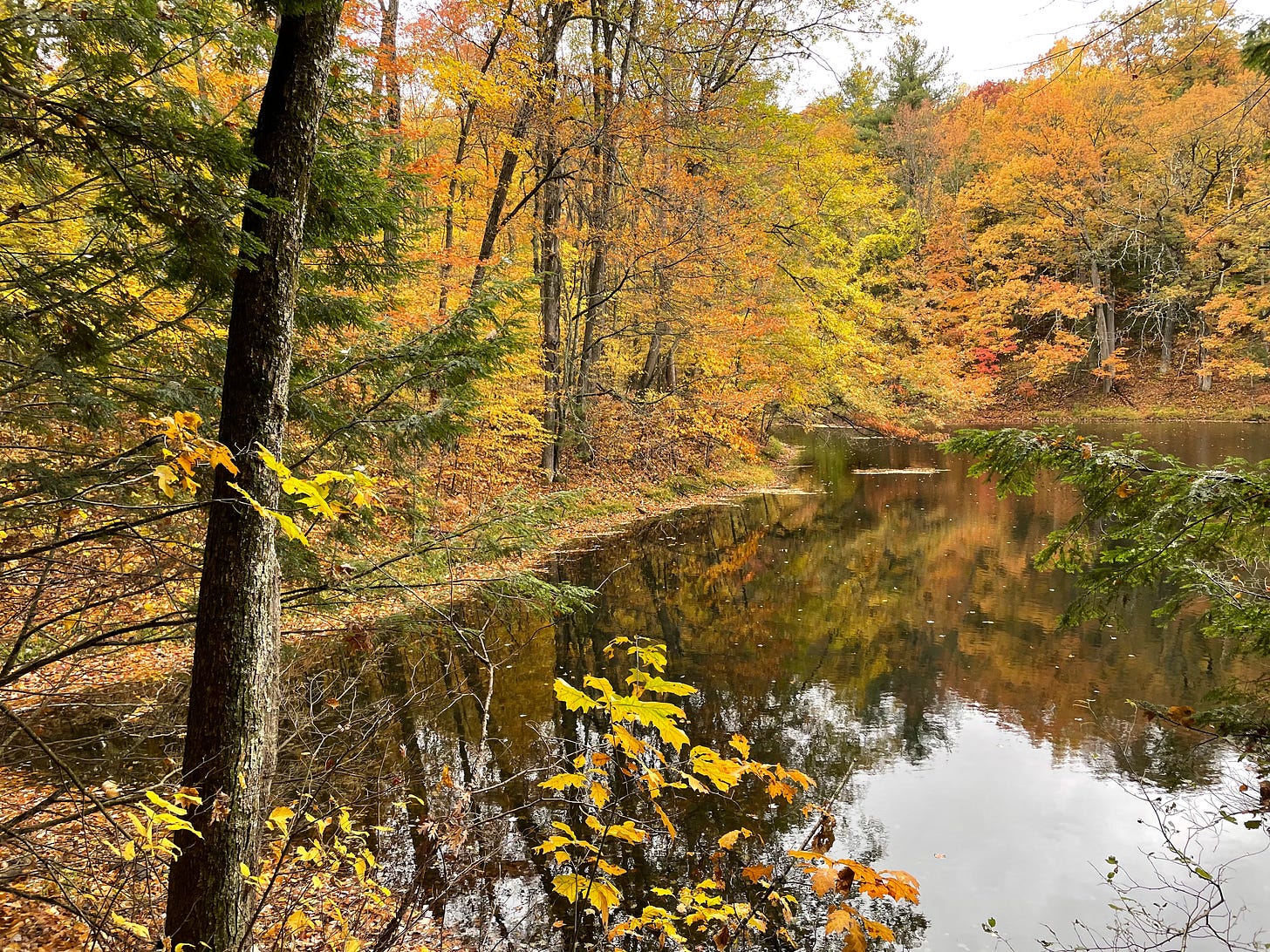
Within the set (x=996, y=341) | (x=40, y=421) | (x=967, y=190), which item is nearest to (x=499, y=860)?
(x=40, y=421)

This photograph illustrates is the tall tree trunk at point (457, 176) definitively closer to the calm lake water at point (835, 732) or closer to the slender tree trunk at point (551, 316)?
the slender tree trunk at point (551, 316)

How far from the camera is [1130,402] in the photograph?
31453 millimetres

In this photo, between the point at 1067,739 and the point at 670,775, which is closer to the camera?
the point at 670,775

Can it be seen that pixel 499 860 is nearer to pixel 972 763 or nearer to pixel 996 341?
pixel 972 763

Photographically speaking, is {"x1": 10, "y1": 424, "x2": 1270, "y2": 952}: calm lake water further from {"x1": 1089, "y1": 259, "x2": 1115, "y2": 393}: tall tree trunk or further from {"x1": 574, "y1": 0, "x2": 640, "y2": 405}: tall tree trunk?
{"x1": 1089, "y1": 259, "x2": 1115, "y2": 393}: tall tree trunk

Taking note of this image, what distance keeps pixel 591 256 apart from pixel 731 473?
8.03 metres

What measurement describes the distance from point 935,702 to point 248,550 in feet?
23.7

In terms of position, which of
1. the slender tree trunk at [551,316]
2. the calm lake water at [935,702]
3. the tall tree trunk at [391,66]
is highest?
the tall tree trunk at [391,66]

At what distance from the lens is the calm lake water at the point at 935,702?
16.2 ft

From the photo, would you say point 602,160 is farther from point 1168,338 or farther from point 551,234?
point 1168,338

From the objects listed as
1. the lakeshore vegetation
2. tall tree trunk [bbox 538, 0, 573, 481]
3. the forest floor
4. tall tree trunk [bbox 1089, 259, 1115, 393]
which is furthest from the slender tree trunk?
tall tree trunk [bbox 1089, 259, 1115, 393]

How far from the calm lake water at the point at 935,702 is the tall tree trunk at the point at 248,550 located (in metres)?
1.32

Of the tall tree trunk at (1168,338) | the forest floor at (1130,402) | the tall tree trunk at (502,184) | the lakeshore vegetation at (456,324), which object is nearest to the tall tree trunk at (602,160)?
the lakeshore vegetation at (456,324)

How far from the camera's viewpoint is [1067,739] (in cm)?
662
